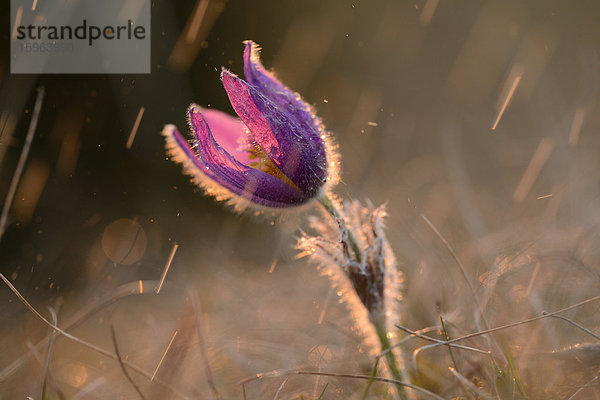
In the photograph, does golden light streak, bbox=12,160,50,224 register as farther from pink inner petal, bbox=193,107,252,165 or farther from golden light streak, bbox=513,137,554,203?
golden light streak, bbox=513,137,554,203

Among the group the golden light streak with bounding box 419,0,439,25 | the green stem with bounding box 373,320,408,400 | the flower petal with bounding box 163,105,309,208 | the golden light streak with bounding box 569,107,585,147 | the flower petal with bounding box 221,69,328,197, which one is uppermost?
the flower petal with bounding box 221,69,328,197

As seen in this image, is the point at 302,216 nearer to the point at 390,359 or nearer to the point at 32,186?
the point at 390,359

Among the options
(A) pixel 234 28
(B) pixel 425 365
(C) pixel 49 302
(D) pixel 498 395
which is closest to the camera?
(D) pixel 498 395

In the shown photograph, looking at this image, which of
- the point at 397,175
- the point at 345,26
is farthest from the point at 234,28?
the point at 397,175

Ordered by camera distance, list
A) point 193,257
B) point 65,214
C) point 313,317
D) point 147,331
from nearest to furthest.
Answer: point 313,317
point 147,331
point 193,257
point 65,214

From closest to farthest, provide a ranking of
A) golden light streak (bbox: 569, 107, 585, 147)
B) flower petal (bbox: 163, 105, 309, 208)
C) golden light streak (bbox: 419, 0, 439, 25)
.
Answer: flower petal (bbox: 163, 105, 309, 208), golden light streak (bbox: 569, 107, 585, 147), golden light streak (bbox: 419, 0, 439, 25)

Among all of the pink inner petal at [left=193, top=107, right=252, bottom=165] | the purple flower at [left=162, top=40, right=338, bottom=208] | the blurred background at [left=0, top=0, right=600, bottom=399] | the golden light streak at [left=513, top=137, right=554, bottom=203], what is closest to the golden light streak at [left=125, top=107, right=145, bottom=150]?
the blurred background at [left=0, top=0, right=600, bottom=399]

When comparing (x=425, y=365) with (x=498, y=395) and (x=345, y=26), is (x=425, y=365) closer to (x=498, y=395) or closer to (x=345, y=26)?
(x=498, y=395)
